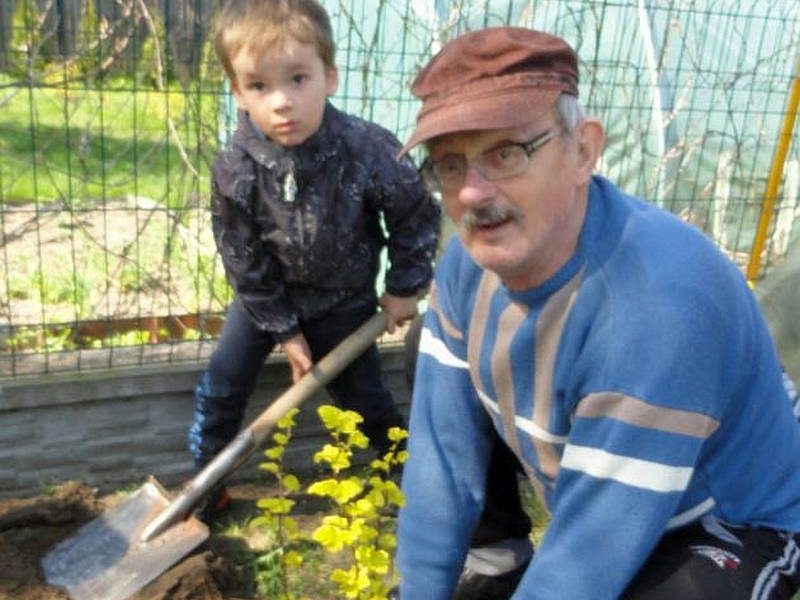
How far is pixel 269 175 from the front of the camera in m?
2.79

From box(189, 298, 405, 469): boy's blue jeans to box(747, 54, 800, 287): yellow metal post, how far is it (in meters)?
1.93

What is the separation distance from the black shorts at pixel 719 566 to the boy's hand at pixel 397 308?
1302mm

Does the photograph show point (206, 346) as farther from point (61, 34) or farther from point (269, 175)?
point (61, 34)

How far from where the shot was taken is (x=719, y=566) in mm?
1768

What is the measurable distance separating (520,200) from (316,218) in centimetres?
128

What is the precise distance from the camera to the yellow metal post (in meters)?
4.12

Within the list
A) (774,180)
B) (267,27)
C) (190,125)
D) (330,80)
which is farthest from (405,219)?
(774,180)

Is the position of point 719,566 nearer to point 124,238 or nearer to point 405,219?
point 405,219

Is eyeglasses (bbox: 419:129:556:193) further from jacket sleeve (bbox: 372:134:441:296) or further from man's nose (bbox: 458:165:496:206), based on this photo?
jacket sleeve (bbox: 372:134:441:296)

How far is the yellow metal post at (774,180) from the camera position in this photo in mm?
4117

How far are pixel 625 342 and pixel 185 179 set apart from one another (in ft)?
8.08

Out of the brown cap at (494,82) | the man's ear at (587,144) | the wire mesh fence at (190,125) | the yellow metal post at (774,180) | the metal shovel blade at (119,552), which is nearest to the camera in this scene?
the brown cap at (494,82)

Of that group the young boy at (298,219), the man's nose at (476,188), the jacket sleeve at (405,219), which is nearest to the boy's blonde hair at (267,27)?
the young boy at (298,219)

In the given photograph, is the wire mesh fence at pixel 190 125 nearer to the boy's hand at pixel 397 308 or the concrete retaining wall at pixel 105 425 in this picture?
the concrete retaining wall at pixel 105 425
